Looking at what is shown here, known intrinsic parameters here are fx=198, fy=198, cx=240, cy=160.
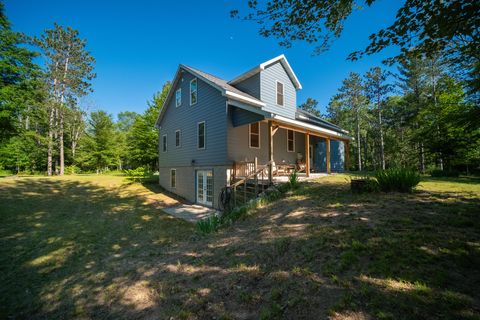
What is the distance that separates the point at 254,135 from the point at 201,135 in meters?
3.18

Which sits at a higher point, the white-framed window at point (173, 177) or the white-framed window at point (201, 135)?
the white-framed window at point (201, 135)

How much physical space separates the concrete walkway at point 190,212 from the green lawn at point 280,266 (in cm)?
244

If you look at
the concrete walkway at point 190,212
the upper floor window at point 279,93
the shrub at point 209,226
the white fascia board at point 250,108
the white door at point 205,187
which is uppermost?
the upper floor window at point 279,93

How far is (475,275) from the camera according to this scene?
2.29m

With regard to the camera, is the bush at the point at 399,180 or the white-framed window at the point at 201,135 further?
the white-framed window at the point at 201,135

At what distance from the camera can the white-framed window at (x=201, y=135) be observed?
11.5 meters

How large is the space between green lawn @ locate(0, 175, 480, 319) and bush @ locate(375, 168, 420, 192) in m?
0.39

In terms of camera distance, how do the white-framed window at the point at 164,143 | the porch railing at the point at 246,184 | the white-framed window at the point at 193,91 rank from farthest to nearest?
1. the white-framed window at the point at 164,143
2. the white-framed window at the point at 193,91
3. the porch railing at the point at 246,184

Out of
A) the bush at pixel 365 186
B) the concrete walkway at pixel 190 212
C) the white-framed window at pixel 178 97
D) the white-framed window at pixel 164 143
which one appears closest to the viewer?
the bush at pixel 365 186

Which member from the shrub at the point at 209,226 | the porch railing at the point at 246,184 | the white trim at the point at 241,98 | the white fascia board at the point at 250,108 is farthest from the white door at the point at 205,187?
the shrub at the point at 209,226

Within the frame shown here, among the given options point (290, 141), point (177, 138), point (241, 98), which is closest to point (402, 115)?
point (290, 141)

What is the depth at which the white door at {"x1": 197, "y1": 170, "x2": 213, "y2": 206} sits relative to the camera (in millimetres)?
11348

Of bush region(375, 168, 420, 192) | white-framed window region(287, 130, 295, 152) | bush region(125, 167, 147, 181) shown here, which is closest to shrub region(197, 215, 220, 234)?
bush region(375, 168, 420, 192)

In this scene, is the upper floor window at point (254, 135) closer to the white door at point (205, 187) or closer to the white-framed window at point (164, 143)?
the white door at point (205, 187)
